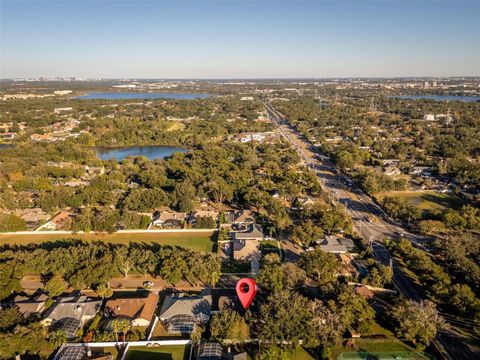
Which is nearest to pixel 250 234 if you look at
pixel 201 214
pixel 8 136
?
pixel 201 214

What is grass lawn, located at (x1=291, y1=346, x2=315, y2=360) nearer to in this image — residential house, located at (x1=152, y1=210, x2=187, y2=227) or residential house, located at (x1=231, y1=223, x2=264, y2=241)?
residential house, located at (x1=231, y1=223, x2=264, y2=241)

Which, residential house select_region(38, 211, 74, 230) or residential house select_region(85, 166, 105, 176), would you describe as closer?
residential house select_region(38, 211, 74, 230)

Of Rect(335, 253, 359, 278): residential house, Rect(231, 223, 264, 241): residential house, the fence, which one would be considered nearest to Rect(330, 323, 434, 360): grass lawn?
the fence

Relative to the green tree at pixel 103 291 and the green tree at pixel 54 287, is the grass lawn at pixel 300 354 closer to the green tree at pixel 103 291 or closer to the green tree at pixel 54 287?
the green tree at pixel 103 291

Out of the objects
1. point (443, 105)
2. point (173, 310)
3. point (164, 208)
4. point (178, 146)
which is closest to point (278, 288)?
point (173, 310)

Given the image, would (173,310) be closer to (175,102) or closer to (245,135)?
(245,135)

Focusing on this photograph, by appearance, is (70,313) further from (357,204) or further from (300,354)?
(357,204)
